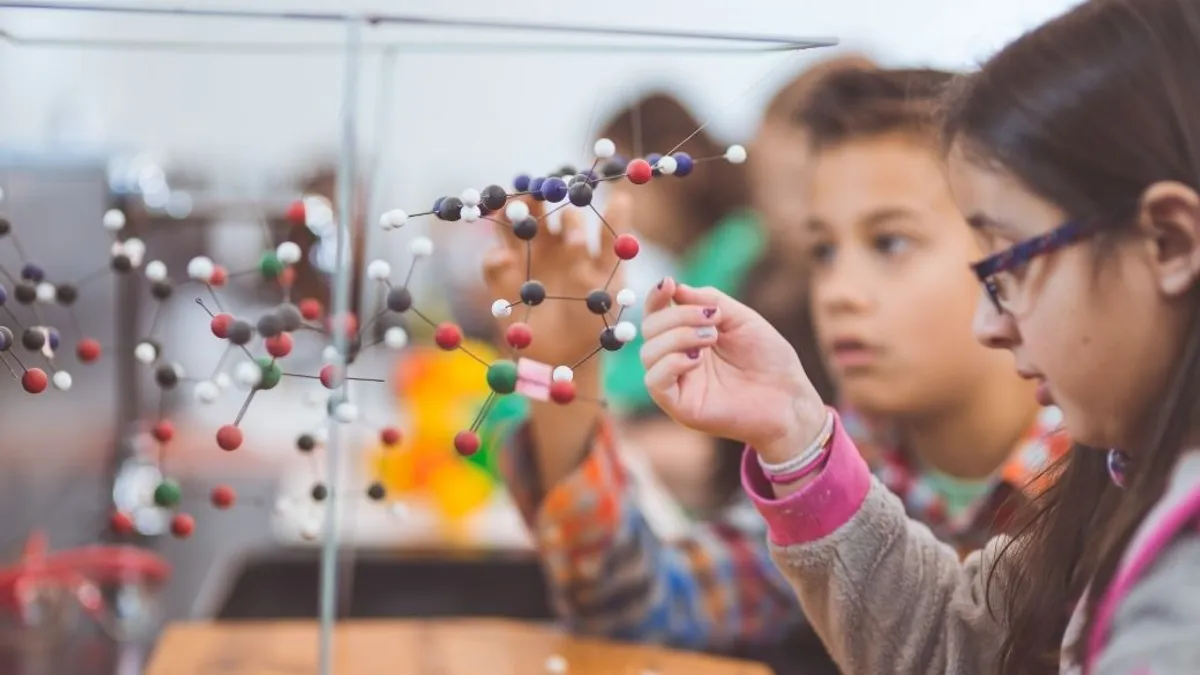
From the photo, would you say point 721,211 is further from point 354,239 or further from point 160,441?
point 160,441

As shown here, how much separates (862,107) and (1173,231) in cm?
48

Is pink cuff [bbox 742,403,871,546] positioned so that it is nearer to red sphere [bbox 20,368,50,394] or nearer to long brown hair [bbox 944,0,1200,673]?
long brown hair [bbox 944,0,1200,673]

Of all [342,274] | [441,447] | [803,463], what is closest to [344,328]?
[342,274]

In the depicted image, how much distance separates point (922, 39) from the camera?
245 cm

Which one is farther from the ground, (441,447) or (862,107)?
(862,107)

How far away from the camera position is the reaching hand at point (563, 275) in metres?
0.74

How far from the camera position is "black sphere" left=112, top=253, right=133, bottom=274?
0.67 m

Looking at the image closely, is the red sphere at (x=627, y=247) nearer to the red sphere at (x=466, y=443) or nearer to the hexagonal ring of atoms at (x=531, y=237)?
the hexagonal ring of atoms at (x=531, y=237)

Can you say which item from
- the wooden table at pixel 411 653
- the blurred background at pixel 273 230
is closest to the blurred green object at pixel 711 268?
the blurred background at pixel 273 230

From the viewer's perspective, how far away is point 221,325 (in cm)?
58

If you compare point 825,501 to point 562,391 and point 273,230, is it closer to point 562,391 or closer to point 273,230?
point 562,391

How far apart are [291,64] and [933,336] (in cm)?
217

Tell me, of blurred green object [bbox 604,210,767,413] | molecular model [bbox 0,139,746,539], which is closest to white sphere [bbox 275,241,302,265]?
molecular model [bbox 0,139,746,539]

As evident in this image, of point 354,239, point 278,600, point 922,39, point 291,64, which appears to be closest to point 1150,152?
point 354,239
